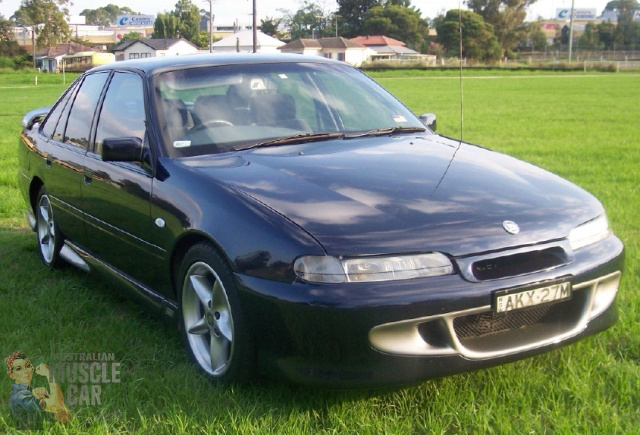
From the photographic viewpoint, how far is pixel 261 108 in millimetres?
4234

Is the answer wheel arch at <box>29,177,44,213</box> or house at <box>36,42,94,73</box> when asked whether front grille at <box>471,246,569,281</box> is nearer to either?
wheel arch at <box>29,177,44,213</box>

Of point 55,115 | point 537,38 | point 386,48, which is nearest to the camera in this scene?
point 55,115

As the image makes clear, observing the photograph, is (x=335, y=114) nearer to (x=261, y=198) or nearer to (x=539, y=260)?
(x=261, y=198)

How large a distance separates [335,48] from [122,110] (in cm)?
9582

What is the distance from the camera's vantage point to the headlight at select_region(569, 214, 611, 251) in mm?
3232

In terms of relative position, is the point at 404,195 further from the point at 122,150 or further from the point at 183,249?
the point at 122,150

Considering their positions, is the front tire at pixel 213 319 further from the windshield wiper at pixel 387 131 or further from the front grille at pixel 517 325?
the windshield wiper at pixel 387 131

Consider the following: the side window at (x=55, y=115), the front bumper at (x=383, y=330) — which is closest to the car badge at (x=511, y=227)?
the front bumper at (x=383, y=330)

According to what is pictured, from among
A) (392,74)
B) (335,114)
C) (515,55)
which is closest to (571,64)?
(392,74)

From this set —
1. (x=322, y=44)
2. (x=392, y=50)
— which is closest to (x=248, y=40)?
(x=322, y=44)

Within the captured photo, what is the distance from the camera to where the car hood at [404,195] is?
2.96 meters

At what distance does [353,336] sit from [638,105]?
2117cm

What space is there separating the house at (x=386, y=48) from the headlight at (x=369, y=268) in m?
99.2

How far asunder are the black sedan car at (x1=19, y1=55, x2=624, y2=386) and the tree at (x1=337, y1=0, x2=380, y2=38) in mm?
114644
